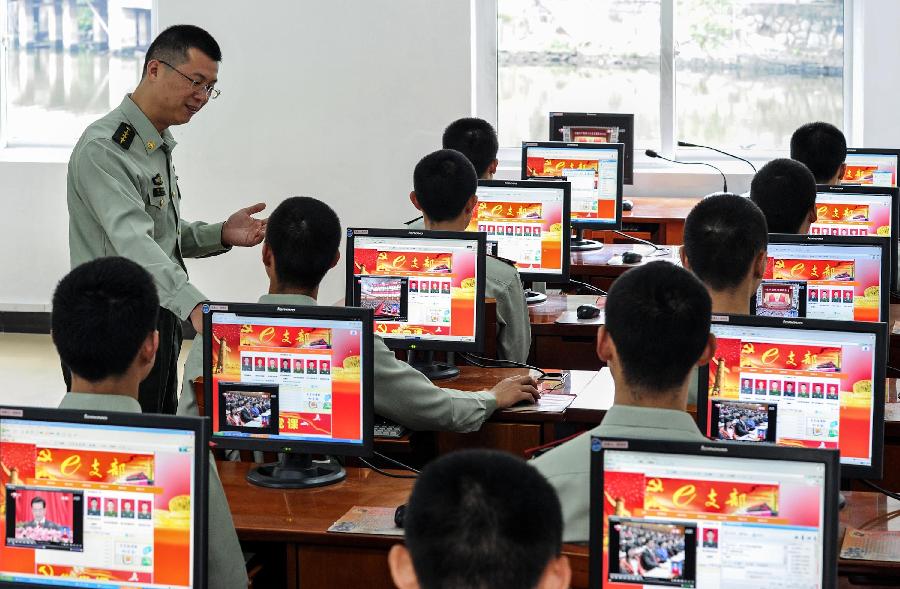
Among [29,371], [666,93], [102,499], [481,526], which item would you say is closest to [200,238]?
[102,499]

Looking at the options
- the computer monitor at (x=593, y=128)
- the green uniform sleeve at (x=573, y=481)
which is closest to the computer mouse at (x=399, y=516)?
the green uniform sleeve at (x=573, y=481)

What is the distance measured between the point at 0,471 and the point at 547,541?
1270mm

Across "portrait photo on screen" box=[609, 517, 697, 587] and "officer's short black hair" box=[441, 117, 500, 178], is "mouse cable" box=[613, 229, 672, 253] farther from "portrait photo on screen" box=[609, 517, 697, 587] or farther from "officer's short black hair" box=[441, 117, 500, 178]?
"portrait photo on screen" box=[609, 517, 697, 587]

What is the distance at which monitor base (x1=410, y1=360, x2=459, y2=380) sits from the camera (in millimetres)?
4242

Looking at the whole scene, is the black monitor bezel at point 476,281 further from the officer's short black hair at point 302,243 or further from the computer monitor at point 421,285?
the officer's short black hair at point 302,243

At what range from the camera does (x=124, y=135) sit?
3.97 m

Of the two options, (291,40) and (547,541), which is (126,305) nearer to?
(547,541)

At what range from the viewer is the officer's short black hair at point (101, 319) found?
2.36m

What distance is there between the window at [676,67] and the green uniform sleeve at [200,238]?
13.8 ft

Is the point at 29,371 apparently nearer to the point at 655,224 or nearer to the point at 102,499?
the point at 655,224

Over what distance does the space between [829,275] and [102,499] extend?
101 inches

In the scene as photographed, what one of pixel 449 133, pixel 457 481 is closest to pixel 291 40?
pixel 449 133

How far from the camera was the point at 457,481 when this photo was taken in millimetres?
1451

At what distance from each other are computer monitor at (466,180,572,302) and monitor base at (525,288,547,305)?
95mm
